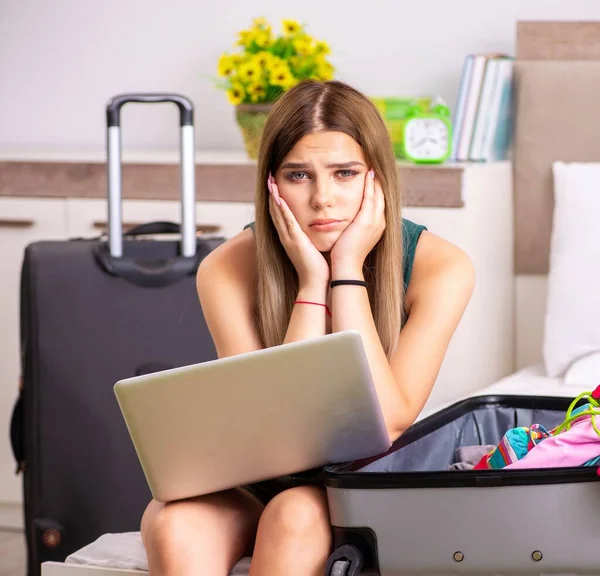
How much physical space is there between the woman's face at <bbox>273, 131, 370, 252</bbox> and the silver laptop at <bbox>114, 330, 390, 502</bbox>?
38cm

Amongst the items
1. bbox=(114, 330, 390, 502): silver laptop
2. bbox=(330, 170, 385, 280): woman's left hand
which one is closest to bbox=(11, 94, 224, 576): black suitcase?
bbox=(330, 170, 385, 280): woman's left hand

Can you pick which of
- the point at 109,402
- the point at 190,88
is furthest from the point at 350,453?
the point at 190,88

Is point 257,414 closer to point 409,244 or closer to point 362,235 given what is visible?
point 362,235

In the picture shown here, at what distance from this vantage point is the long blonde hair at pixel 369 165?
5.13ft

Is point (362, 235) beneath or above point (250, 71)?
beneath

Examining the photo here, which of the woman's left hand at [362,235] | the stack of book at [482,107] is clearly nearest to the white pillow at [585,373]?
the stack of book at [482,107]

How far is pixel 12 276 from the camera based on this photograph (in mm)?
2855

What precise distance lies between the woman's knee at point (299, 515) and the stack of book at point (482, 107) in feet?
4.62

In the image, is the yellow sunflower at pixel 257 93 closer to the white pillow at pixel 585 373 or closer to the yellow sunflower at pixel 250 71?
the yellow sunflower at pixel 250 71

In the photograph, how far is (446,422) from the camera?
5.12 ft

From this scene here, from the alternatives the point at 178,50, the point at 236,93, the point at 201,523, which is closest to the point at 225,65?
the point at 236,93

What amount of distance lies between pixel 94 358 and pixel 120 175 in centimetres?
37

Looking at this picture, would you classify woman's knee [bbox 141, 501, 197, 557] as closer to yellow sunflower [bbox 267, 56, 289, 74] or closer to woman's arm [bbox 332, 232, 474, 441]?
woman's arm [bbox 332, 232, 474, 441]

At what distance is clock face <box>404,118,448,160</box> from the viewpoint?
2.47m
